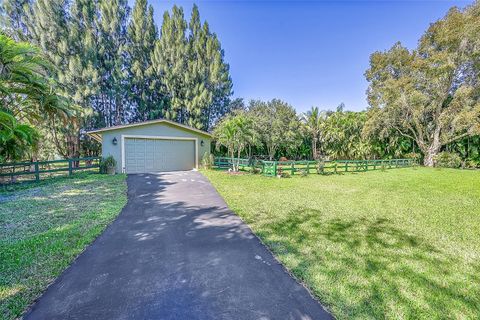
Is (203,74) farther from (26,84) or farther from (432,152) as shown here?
(432,152)

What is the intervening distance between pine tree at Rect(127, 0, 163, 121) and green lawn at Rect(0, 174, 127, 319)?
15065 mm

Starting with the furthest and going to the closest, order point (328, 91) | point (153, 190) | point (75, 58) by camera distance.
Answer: point (328, 91), point (75, 58), point (153, 190)

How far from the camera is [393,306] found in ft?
7.22

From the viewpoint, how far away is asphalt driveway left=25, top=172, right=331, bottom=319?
212 cm

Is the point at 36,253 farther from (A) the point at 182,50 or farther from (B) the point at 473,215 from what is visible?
(A) the point at 182,50

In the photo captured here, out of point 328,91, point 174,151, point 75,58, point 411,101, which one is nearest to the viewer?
point 174,151

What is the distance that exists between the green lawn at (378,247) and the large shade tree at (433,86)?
13998 mm

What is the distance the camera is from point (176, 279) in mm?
2631

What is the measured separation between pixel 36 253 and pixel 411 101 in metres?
24.0

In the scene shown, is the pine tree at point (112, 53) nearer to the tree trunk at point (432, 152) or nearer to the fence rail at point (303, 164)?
the fence rail at point (303, 164)

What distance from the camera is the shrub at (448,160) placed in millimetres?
18219

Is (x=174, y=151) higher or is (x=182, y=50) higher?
(x=182, y=50)

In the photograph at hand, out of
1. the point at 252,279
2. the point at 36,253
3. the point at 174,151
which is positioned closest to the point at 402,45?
the point at 174,151

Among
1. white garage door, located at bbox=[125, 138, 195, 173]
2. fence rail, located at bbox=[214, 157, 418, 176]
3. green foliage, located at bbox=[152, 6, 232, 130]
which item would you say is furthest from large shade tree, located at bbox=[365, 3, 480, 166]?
white garage door, located at bbox=[125, 138, 195, 173]
